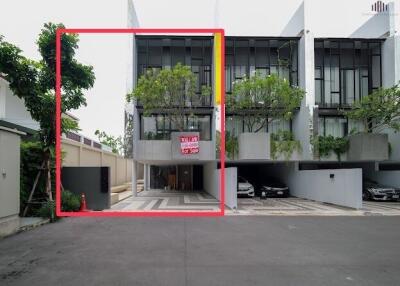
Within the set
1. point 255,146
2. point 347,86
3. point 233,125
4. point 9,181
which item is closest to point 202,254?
point 9,181

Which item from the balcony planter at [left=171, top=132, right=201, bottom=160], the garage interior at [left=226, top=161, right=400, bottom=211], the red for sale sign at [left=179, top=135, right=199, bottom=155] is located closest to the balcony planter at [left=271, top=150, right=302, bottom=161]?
the garage interior at [left=226, top=161, right=400, bottom=211]

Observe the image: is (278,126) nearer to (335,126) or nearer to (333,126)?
(333,126)

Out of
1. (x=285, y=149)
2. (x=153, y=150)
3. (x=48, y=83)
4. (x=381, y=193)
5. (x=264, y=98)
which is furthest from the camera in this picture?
(x=285, y=149)

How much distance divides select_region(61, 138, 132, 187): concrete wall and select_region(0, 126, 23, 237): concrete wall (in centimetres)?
609

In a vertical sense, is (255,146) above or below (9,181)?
above

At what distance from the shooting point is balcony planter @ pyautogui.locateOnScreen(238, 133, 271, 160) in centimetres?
2064

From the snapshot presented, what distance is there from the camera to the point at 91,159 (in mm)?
25516

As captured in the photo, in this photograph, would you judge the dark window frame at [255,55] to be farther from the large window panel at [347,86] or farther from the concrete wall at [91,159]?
the concrete wall at [91,159]

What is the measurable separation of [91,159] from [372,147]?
17.8 meters

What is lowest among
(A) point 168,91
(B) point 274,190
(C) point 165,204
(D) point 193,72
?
(C) point 165,204

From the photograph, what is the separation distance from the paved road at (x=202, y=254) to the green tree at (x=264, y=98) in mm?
10039

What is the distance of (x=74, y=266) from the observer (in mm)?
6488

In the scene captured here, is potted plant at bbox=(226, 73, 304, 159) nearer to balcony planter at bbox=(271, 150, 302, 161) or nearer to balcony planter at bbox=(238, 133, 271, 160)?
balcony planter at bbox=(238, 133, 271, 160)

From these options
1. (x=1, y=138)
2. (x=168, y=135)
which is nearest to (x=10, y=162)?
(x=1, y=138)
